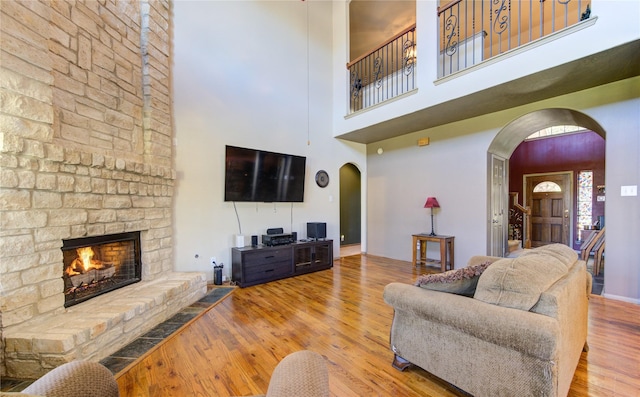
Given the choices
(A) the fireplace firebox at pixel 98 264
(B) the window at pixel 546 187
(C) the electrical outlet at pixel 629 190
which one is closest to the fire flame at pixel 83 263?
(A) the fireplace firebox at pixel 98 264

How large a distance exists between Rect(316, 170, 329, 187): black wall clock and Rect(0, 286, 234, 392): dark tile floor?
8.82ft

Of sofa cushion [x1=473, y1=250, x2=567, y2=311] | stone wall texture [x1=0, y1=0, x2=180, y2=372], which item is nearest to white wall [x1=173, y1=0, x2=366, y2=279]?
stone wall texture [x1=0, y1=0, x2=180, y2=372]

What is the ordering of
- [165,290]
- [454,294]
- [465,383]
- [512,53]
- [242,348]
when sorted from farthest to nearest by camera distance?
[512,53] → [165,290] → [242,348] → [454,294] → [465,383]

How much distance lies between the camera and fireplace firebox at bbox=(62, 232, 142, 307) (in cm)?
228

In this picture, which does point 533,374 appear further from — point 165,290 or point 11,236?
point 11,236

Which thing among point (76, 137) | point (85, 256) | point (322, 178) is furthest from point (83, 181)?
point (322, 178)

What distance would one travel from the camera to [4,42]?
70.6 inches

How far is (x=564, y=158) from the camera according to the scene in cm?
649

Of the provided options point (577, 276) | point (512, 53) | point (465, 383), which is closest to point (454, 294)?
point (465, 383)

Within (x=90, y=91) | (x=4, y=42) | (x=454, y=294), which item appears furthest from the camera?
(x=90, y=91)

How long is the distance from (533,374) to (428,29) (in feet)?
13.5

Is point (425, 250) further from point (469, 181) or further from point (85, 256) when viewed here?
point (85, 256)

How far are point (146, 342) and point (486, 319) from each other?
8.24 ft

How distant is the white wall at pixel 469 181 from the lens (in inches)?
119
